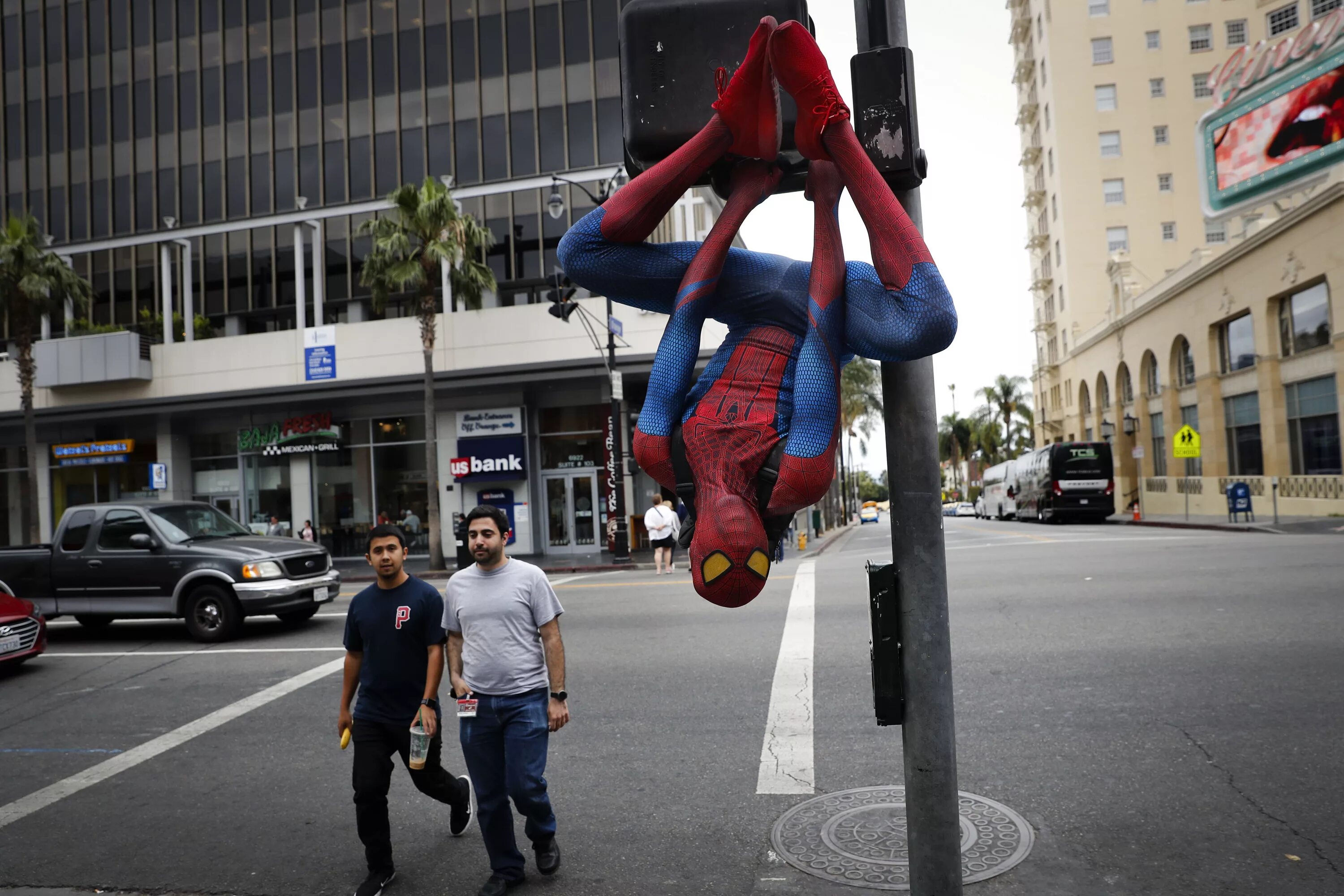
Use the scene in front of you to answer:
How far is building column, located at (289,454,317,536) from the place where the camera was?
2889cm

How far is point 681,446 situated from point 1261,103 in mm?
38390

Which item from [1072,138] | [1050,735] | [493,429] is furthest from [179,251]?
[1072,138]

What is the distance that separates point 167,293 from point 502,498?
1358 cm

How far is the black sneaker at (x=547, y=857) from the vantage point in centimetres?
448

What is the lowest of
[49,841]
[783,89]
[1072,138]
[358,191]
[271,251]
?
[49,841]

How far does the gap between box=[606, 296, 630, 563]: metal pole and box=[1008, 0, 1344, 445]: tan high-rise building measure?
124 feet

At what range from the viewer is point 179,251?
31.5 meters

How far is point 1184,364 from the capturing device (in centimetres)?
3825

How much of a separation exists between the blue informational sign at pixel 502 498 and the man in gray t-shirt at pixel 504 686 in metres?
21.9

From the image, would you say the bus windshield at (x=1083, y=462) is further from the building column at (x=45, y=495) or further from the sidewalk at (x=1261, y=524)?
the building column at (x=45, y=495)

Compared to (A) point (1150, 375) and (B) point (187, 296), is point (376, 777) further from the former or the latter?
(A) point (1150, 375)

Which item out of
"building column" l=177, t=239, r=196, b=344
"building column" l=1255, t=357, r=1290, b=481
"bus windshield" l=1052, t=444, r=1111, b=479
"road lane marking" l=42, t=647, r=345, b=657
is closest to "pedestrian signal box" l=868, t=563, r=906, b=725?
"road lane marking" l=42, t=647, r=345, b=657

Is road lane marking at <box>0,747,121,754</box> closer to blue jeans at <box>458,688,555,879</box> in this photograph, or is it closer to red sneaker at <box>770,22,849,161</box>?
blue jeans at <box>458,688,555,879</box>

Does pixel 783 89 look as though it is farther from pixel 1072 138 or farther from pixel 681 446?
pixel 1072 138
